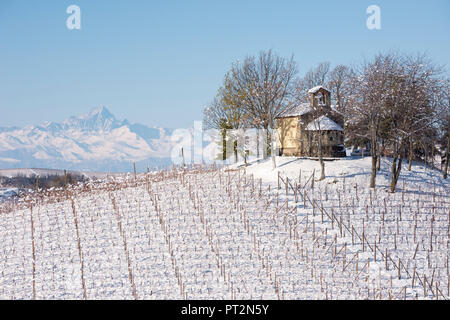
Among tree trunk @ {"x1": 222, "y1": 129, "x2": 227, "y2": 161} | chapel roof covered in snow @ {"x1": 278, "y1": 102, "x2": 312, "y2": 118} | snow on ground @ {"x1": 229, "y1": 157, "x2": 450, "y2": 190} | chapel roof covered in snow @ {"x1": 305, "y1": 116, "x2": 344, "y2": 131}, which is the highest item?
chapel roof covered in snow @ {"x1": 278, "y1": 102, "x2": 312, "y2": 118}

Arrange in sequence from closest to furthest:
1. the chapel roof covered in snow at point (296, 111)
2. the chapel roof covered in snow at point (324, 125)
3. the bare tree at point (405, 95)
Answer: the bare tree at point (405, 95)
the chapel roof covered in snow at point (324, 125)
the chapel roof covered in snow at point (296, 111)

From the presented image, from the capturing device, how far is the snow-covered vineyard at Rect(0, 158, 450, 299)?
30.5ft

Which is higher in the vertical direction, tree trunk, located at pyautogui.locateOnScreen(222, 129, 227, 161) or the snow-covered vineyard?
tree trunk, located at pyautogui.locateOnScreen(222, 129, 227, 161)

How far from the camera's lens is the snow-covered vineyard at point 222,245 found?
9.30 meters

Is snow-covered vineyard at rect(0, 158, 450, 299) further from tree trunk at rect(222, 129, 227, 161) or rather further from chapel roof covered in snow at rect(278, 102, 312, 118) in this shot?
tree trunk at rect(222, 129, 227, 161)

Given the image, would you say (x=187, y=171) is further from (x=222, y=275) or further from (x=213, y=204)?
(x=222, y=275)

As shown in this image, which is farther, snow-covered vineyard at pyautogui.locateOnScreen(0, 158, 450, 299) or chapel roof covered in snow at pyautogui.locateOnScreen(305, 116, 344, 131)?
chapel roof covered in snow at pyautogui.locateOnScreen(305, 116, 344, 131)

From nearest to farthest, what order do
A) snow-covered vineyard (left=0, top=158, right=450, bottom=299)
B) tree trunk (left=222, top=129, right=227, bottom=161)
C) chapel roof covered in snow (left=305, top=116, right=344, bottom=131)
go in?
snow-covered vineyard (left=0, top=158, right=450, bottom=299) < chapel roof covered in snow (left=305, top=116, right=344, bottom=131) < tree trunk (left=222, top=129, right=227, bottom=161)

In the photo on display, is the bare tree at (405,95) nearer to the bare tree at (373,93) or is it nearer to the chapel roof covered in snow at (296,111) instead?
the bare tree at (373,93)

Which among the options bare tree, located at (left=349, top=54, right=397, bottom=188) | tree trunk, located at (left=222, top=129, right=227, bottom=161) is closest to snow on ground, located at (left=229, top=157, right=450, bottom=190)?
bare tree, located at (left=349, top=54, right=397, bottom=188)

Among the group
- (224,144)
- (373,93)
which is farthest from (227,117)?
(373,93)

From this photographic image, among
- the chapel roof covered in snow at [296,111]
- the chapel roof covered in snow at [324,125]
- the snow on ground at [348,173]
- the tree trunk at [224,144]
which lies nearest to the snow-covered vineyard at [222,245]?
the snow on ground at [348,173]

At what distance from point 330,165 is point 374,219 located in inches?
438
